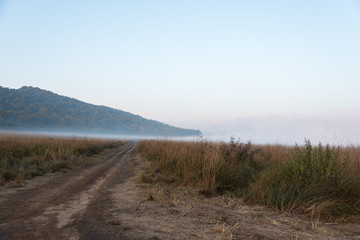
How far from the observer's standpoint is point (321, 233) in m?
3.98

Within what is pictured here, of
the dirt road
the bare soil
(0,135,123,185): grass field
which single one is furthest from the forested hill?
the bare soil

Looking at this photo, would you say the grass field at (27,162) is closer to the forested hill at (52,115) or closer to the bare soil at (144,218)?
the bare soil at (144,218)

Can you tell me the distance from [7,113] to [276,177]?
5031 inches

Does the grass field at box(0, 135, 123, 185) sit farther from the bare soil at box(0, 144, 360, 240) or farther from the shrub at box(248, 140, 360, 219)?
the shrub at box(248, 140, 360, 219)

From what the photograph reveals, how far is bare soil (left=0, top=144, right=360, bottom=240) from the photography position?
12.4 feet

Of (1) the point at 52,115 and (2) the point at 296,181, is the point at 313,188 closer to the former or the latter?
(2) the point at 296,181

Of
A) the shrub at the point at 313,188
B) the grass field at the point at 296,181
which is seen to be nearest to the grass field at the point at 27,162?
the grass field at the point at 296,181

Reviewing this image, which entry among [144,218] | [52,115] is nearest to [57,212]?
[144,218]

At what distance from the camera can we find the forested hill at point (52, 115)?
111950 mm

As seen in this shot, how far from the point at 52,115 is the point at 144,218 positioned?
456ft

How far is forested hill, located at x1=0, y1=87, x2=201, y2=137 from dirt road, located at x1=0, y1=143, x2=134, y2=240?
9364cm

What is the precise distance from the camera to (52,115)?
129 m

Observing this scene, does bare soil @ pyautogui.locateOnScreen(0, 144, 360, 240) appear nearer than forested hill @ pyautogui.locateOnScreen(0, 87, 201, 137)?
Yes

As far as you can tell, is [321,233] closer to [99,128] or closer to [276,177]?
[276,177]
